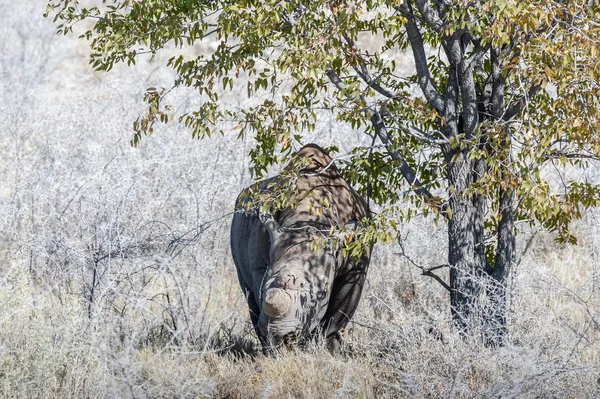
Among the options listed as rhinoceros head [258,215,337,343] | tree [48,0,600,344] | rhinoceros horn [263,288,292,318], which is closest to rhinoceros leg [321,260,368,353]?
rhinoceros head [258,215,337,343]

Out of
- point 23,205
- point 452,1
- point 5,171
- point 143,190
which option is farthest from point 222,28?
point 5,171

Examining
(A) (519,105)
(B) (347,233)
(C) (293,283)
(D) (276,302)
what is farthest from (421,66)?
(D) (276,302)

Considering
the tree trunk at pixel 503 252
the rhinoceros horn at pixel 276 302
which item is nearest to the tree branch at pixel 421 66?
the tree trunk at pixel 503 252

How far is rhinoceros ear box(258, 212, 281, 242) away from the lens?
7.79 metres

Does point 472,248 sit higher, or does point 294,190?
point 294,190

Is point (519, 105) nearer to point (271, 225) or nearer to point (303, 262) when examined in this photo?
point (303, 262)

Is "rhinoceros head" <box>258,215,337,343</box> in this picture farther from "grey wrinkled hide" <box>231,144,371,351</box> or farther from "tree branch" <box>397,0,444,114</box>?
"tree branch" <box>397,0,444,114</box>

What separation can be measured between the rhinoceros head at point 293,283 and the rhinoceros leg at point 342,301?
46cm

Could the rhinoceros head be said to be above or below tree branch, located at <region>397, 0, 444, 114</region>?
below

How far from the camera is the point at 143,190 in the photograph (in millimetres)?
12602

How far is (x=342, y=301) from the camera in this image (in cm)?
836

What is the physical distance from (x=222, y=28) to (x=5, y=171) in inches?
311

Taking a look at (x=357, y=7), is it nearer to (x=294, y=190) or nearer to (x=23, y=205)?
(x=294, y=190)

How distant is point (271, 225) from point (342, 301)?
1118 millimetres
